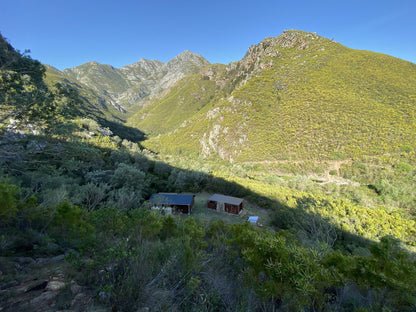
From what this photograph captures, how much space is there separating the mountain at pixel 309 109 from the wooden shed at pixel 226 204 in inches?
1435

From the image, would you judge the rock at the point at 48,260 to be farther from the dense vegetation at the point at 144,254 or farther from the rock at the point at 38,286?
the rock at the point at 38,286

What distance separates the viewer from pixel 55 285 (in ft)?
10.8

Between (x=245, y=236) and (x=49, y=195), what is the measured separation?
31.7ft

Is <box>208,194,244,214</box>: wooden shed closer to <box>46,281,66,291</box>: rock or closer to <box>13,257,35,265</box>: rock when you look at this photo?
<box>13,257,35,265</box>: rock

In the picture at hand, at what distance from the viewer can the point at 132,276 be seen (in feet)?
10.5

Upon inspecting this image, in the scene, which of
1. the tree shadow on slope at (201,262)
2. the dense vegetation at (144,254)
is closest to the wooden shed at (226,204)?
the dense vegetation at (144,254)

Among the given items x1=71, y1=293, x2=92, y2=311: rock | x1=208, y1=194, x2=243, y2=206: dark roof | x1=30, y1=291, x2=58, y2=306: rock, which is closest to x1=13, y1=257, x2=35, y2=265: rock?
x1=30, y1=291, x2=58, y2=306: rock

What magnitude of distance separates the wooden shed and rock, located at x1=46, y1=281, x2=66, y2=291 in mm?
20995

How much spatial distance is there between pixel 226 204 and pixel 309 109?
179 feet

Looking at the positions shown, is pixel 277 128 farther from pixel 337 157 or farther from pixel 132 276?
pixel 132 276

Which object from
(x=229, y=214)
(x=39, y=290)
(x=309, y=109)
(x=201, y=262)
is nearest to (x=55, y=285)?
(x=39, y=290)

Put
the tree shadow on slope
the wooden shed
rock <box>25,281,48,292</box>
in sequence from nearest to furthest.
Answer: rock <box>25,281,48,292</box> → the tree shadow on slope → the wooden shed

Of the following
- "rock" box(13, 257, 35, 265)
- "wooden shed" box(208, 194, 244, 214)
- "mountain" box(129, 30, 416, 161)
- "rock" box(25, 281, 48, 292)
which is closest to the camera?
"rock" box(25, 281, 48, 292)

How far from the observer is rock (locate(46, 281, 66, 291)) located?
3.20 meters
